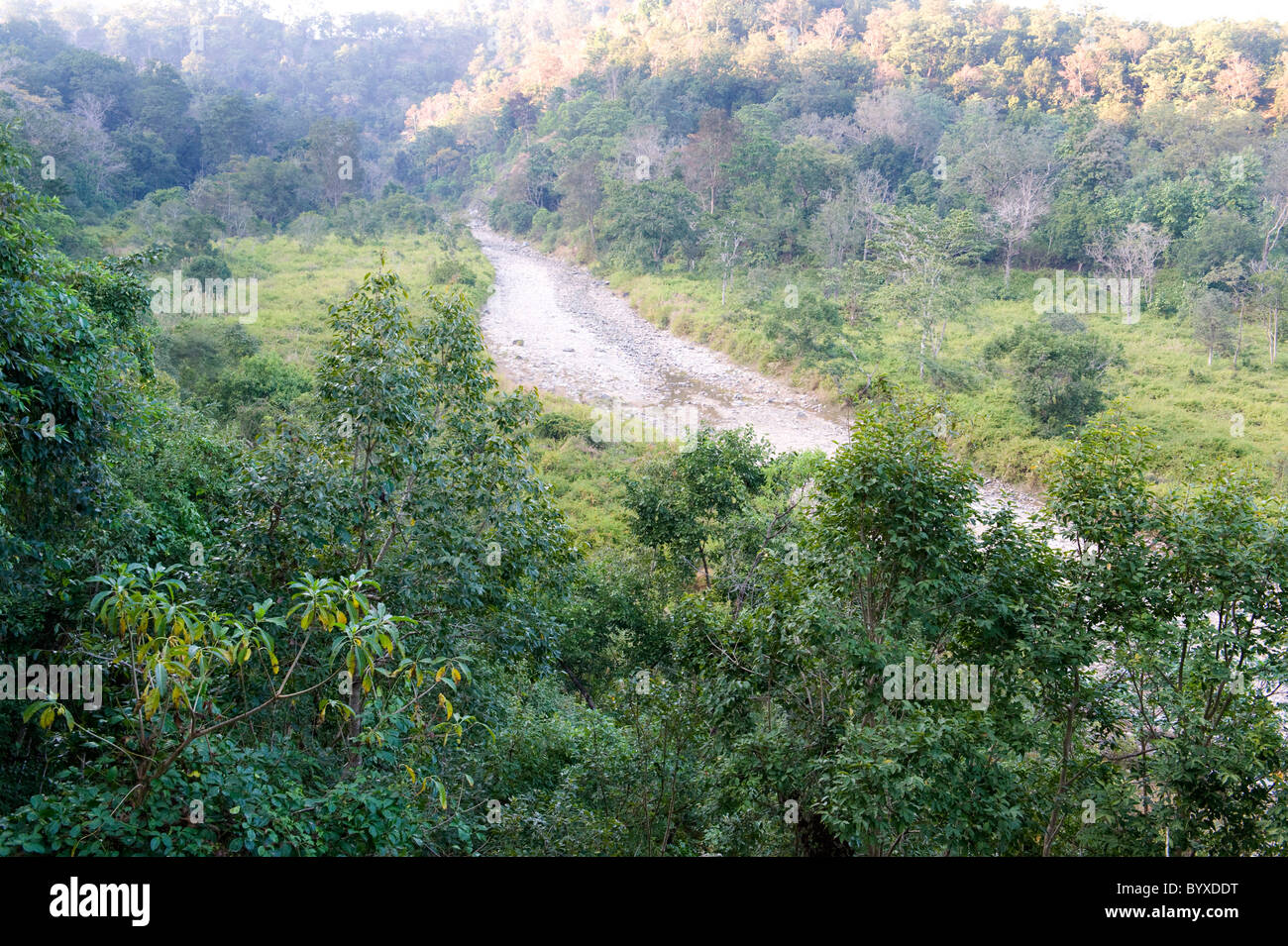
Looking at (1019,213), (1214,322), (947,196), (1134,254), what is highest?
(947,196)

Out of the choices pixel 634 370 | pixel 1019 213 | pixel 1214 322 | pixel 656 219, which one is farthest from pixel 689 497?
pixel 656 219

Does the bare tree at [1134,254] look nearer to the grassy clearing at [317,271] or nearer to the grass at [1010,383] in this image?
the grass at [1010,383]

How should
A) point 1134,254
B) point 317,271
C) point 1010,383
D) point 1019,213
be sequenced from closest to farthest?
point 1010,383 < point 1134,254 < point 317,271 < point 1019,213

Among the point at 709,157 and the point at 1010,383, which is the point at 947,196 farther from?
the point at 1010,383

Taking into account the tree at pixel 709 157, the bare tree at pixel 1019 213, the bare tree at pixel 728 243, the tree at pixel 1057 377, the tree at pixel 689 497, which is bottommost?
the tree at pixel 689 497

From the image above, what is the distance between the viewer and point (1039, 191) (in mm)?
37812

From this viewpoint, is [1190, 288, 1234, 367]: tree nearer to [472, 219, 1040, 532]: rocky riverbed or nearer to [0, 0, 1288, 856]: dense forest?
[0, 0, 1288, 856]: dense forest

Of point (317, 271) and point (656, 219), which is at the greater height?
point (656, 219)

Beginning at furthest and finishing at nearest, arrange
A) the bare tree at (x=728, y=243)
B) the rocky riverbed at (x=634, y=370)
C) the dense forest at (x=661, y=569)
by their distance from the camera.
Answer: the bare tree at (x=728, y=243) < the rocky riverbed at (x=634, y=370) < the dense forest at (x=661, y=569)

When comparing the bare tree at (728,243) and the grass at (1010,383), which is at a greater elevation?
the bare tree at (728,243)

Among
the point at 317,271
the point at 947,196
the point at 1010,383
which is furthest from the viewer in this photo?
the point at 947,196

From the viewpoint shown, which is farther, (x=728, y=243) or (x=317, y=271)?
(x=728, y=243)

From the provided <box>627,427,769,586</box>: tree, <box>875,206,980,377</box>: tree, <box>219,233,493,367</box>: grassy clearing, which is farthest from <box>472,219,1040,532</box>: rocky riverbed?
<box>627,427,769,586</box>: tree

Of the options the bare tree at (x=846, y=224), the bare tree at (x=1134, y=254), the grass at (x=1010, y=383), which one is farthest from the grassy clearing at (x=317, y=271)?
Result: the bare tree at (x=1134, y=254)
